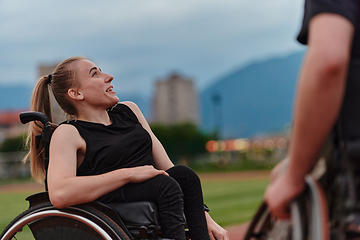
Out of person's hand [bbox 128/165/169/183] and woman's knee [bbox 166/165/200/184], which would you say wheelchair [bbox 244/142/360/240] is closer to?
person's hand [bbox 128/165/169/183]

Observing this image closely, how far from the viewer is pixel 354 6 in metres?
0.83

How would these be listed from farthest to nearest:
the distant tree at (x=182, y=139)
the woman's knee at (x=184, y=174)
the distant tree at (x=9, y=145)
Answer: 1. the distant tree at (x=182, y=139)
2. the distant tree at (x=9, y=145)
3. the woman's knee at (x=184, y=174)

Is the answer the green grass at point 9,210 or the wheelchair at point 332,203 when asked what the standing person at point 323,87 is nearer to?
the wheelchair at point 332,203

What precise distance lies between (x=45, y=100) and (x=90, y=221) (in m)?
0.75

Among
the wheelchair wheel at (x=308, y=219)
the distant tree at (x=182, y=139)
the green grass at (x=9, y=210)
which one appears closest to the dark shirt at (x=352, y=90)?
the wheelchair wheel at (x=308, y=219)

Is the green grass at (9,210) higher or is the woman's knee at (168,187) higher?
the woman's knee at (168,187)

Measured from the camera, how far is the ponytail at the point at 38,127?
6.42 ft

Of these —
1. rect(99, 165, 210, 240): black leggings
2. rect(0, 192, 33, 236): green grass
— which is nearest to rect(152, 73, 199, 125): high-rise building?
rect(0, 192, 33, 236): green grass

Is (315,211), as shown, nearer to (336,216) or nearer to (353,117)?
(336,216)

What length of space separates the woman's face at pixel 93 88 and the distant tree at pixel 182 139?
3936cm

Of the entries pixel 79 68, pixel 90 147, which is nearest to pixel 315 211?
pixel 90 147

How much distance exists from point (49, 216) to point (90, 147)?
32 cm

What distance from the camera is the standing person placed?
0.79m

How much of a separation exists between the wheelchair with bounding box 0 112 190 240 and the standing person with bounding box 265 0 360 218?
784mm
